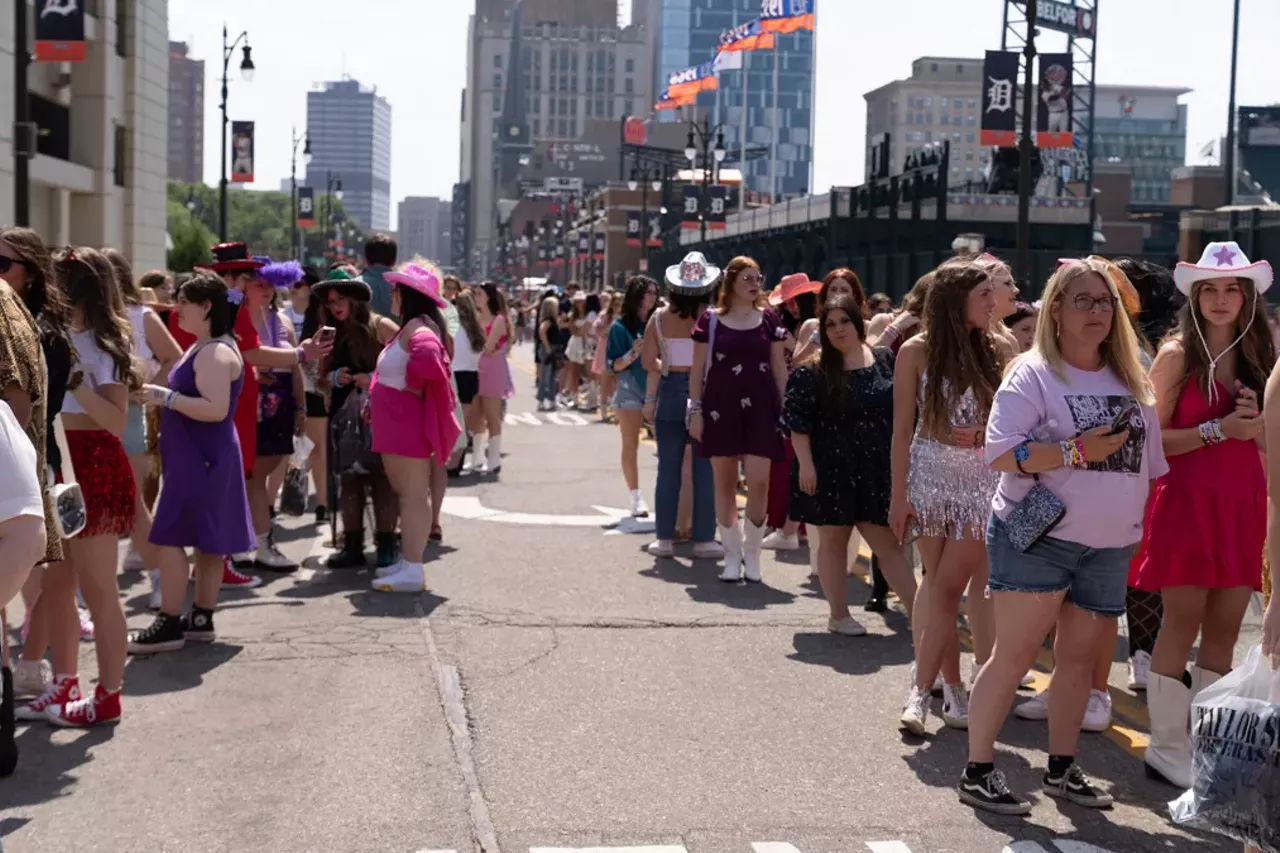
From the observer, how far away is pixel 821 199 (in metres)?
46.0

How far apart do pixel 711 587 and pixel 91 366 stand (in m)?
4.64

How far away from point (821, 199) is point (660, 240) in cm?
3717

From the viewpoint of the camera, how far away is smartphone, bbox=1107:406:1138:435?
17.8 ft

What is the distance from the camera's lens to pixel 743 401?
1065cm

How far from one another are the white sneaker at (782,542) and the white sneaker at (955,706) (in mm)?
5093

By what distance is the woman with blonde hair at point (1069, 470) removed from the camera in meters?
5.50

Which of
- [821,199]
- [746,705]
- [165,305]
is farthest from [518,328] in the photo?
[746,705]

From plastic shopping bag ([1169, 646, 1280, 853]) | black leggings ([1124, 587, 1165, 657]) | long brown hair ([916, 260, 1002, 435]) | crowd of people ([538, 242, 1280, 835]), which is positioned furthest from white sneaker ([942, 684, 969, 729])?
plastic shopping bag ([1169, 646, 1280, 853])

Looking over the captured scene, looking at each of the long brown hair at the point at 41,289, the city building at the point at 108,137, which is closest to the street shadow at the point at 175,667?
the long brown hair at the point at 41,289

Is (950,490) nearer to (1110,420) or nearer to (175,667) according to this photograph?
(1110,420)

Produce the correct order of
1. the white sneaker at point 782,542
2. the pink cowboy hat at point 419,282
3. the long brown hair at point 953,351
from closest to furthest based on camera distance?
the long brown hair at point 953,351, the pink cowboy hat at point 419,282, the white sneaker at point 782,542

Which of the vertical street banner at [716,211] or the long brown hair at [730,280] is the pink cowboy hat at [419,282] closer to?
the long brown hair at [730,280]

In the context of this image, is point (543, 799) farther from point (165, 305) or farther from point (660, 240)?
point (660, 240)

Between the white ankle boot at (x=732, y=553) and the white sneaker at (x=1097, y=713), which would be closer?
the white sneaker at (x=1097, y=713)
